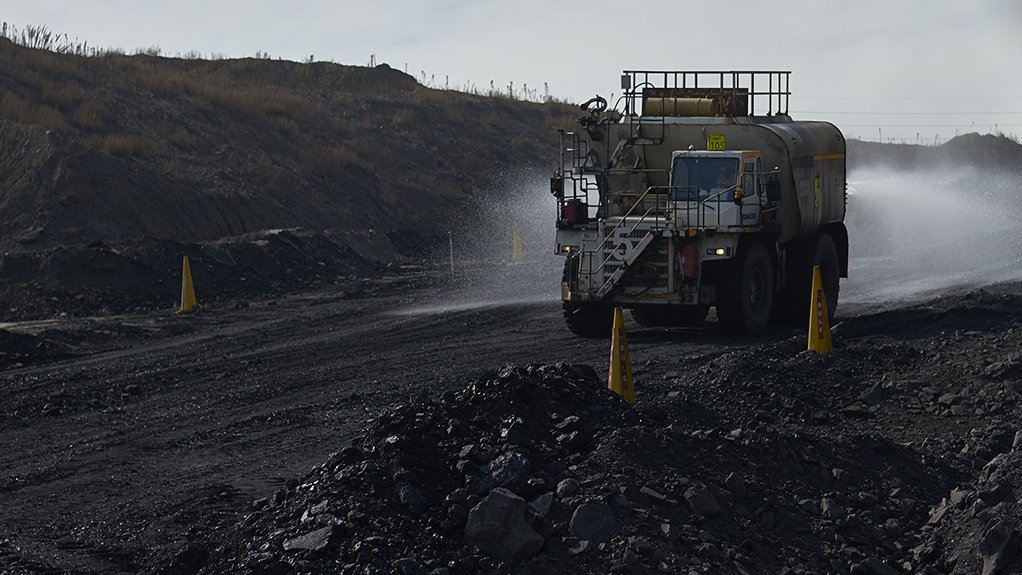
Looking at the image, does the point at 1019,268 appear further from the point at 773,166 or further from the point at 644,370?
the point at 644,370

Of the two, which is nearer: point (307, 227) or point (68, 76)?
point (307, 227)

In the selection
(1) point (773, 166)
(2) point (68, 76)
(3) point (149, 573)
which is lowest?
(3) point (149, 573)

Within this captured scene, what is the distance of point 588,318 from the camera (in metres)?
19.0

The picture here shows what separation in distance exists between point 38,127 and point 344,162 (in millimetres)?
10721

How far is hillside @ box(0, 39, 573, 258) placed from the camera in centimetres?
3014

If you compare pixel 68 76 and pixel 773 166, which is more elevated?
pixel 68 76

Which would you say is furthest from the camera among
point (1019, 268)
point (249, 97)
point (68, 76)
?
point (249, 97)

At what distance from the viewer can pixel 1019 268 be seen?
27062mm

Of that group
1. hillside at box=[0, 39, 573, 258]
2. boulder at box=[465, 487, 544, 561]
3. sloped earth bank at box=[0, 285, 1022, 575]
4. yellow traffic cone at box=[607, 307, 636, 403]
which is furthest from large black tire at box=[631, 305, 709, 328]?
hillside at box=[0, 39, 573, 258]

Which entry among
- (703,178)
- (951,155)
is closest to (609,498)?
(703,178)

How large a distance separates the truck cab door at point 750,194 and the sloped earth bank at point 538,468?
2089 mm

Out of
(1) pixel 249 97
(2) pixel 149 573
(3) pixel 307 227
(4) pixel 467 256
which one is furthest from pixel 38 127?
(2) pixel 149 573

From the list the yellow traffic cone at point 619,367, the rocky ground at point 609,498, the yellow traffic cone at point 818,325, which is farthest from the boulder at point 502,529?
the yellow traffic cone at point 818,325

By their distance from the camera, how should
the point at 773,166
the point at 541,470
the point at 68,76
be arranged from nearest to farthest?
the point at 541,470 < the point at 773,166 < the point at 68,76
